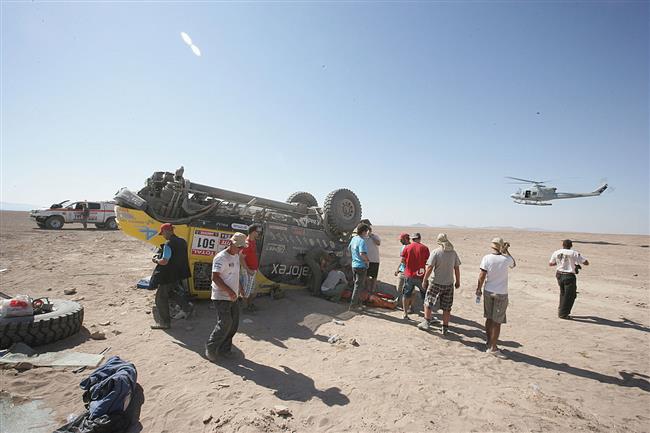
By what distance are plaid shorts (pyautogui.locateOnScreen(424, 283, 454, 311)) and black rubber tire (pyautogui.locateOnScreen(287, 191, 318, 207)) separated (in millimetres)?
5345

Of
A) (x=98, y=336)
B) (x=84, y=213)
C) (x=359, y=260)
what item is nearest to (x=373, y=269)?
(x=359, y=260)

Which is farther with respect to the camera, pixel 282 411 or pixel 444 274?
pixel 444 274

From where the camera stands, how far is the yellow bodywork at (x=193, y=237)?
6039 millimetres

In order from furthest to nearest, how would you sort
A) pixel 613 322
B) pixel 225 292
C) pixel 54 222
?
1. pixel 54 222
2. pixel 613 322
3. pixel 225 292

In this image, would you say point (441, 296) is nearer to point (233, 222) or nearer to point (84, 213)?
point (233, 222)

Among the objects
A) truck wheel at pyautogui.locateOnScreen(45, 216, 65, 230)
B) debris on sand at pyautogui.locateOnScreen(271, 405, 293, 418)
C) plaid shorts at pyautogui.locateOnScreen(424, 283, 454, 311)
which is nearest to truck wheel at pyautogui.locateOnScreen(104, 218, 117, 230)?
truck wheel at pyautogui.locateOnScreen(45, 216, 65, 230)

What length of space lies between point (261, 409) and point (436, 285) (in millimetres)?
3671

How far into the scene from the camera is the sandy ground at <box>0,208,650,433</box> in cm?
324

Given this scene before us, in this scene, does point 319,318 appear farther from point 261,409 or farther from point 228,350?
point 261,409

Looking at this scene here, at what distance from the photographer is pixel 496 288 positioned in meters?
4.94

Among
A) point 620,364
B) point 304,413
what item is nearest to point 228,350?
point 304,413

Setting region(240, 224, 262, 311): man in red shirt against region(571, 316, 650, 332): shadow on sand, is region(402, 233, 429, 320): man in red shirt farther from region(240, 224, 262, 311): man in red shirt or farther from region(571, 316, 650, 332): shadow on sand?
region(571, 316, 650, 332): shadow on sand

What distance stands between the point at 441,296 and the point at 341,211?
3.76m

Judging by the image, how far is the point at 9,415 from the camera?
307cm
